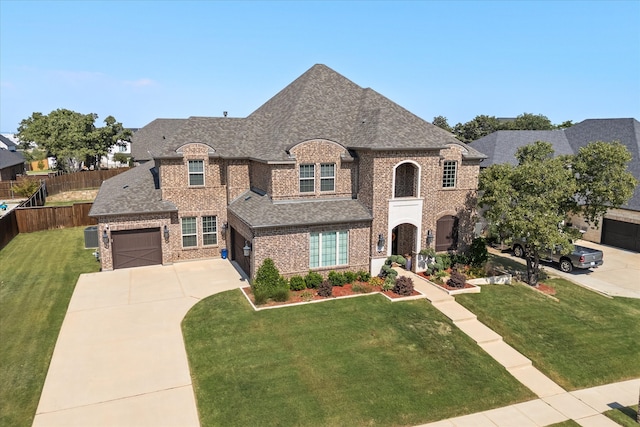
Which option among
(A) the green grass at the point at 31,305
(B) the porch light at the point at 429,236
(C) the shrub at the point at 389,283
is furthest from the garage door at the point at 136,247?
(B) the porch light at the point at 429,236

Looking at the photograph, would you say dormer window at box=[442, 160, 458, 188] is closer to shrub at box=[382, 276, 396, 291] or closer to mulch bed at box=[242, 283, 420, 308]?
shrub at box=[382, 276, 396, 291]

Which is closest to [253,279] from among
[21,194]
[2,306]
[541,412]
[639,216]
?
[2,306]

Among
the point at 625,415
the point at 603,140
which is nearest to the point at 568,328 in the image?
the point at 625,415

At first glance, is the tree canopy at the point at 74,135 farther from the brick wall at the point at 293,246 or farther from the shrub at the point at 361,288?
the shrub at the point at 361,288

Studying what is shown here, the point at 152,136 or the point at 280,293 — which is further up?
the point at 152,136

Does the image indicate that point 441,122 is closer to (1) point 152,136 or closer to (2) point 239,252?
(1) point 152,136
